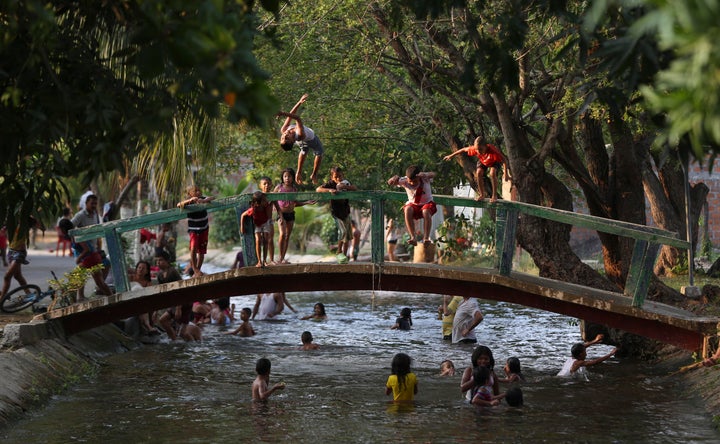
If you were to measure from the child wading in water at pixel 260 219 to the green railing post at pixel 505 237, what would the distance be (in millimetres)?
3097

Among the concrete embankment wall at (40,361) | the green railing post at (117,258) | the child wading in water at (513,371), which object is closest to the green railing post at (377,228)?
the child wading in water at (513,371)

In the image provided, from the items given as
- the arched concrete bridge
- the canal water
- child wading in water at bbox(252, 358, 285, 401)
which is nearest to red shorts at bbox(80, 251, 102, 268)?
the canal water

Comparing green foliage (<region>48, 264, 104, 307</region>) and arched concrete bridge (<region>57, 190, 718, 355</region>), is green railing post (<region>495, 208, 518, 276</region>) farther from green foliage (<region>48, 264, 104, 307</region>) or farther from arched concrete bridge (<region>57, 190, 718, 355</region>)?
green foliage (<region>48, 264, 104, 307</region>)

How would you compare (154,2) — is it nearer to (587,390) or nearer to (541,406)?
(541,406)

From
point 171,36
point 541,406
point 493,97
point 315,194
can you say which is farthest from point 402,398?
point 171,36

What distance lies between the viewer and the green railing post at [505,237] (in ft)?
45.8

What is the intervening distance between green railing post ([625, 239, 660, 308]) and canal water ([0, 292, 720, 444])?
140 cm

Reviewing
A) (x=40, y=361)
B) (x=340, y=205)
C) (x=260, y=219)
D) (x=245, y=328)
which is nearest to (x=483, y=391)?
(x=340, y=205)

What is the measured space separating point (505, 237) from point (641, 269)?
1.76m

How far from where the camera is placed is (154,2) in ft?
18.2

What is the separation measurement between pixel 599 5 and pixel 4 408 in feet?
29.6

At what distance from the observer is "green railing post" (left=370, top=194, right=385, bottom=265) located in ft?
46.8

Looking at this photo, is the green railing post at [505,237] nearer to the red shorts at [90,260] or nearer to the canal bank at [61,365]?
the canal bank at [61,365]

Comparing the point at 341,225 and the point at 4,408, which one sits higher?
the point at 341,225
